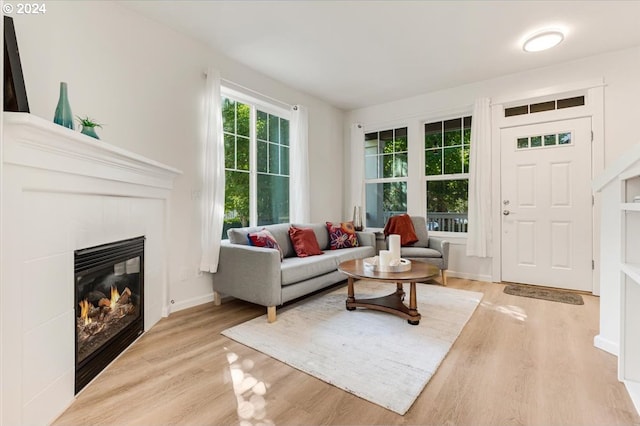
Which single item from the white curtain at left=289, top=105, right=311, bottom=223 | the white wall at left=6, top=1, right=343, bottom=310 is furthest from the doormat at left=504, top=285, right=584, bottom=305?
the white wall at left=6, top=1, right=343, bottom=310

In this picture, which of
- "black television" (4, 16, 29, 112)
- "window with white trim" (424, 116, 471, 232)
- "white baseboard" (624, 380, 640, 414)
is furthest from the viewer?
"window with white trim" (424, 116, 471, 232)

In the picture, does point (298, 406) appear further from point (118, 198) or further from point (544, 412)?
point (118, 198)

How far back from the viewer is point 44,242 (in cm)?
137

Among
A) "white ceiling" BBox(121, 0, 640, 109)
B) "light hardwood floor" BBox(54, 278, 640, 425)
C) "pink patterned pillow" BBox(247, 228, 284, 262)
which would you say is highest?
"white ceiling" BBox(121, 0, 640, 109)

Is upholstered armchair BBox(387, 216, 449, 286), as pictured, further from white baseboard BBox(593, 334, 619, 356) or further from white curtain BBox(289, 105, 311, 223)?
white baseboard BBox(593, 334, 619, 356)

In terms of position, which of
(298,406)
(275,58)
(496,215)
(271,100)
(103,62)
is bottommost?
(298,406)

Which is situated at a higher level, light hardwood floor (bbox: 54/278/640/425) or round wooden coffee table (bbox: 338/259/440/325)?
round wooden coffee table (bbox: 338/259/440/325)

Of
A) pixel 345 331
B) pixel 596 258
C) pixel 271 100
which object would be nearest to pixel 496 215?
pixel 596 258

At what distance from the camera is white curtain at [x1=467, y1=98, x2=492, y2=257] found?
4.01 m

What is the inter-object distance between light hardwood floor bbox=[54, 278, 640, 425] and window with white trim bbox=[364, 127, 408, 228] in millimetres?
2838

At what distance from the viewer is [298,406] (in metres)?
1.50

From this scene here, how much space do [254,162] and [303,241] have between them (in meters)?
1.20

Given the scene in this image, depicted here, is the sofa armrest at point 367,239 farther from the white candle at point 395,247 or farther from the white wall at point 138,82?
the white wall at point 138,82

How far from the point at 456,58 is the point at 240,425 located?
394cm
